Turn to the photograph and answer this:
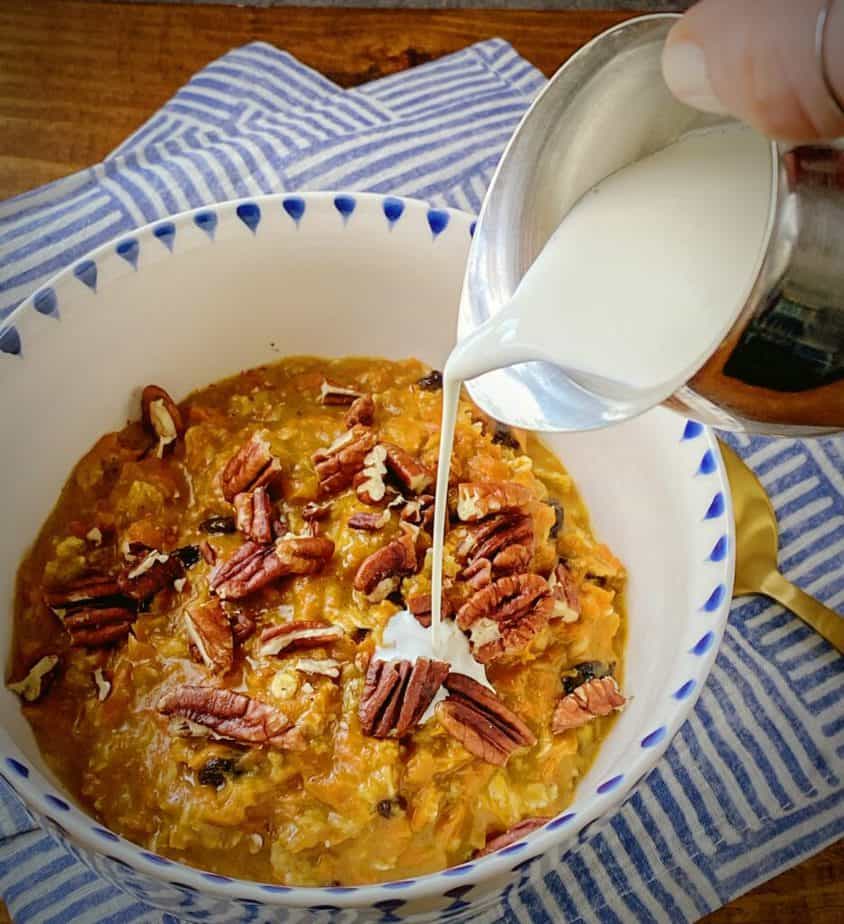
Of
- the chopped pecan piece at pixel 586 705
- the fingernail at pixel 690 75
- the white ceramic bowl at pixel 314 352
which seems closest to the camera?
the fingernail at pixel 690 75

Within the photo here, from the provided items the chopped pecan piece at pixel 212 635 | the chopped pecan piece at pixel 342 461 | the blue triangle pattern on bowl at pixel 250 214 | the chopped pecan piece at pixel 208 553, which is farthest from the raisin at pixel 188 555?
the blue triangle pattern on bowl at pixel 250 214

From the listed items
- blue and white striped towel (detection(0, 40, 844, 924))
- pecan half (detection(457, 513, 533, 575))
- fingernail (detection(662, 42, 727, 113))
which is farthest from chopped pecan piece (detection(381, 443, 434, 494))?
fingernail (detection(662, 42, 727, 113))

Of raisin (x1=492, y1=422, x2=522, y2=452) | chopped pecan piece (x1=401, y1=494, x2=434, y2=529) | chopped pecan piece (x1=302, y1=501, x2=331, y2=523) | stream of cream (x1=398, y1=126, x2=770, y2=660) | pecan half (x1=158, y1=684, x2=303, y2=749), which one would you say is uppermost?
stream of cream (x1=398, y1=126, x2=770, y2=660)

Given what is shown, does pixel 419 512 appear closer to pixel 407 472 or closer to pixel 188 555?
pixel 407 472

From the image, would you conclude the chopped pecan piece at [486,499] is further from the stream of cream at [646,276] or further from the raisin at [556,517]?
the stream of cream at [646,276]

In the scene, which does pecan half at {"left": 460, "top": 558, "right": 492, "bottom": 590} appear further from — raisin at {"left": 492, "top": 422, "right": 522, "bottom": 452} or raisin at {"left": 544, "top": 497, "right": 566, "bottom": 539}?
raisin at {"left": 492, "top": 422, "right": 522, "bottom": 452}

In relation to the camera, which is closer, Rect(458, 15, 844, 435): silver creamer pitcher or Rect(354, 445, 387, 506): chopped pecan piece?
Rect(458, 15, 844, 435): silver creamer pitcher

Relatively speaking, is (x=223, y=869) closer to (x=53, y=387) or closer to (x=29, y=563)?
(x=29, y=563)

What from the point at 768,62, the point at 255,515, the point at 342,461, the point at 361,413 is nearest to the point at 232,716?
the point at 255,515
